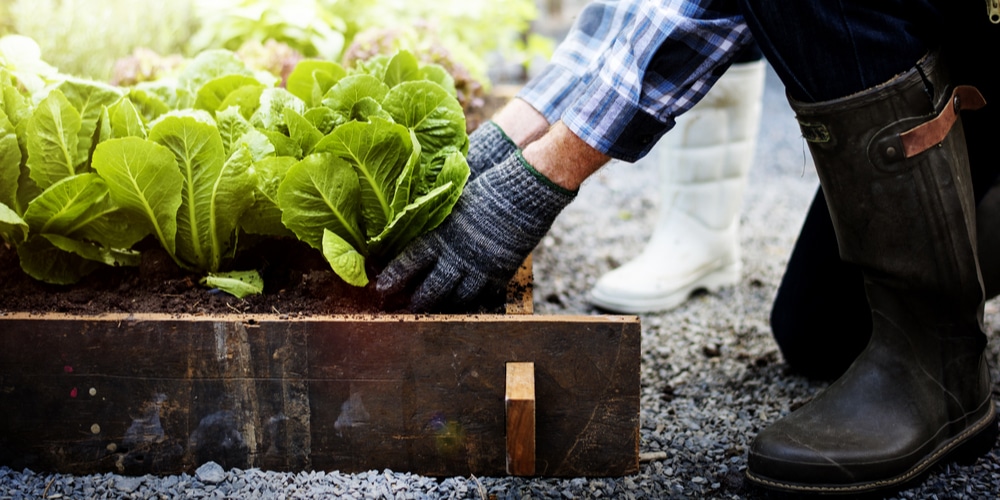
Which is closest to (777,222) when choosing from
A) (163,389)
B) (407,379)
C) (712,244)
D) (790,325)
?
(712,244)

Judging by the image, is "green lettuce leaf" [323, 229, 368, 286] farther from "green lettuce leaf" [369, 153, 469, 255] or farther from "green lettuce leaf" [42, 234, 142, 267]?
"green lettuce leaf" [42, 234, 142, 267]

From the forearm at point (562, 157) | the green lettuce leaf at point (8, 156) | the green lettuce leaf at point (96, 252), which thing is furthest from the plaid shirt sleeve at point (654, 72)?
the green lettuce leaf at point (8, 156)

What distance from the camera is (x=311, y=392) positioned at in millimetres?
1313

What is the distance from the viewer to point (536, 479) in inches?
54.0

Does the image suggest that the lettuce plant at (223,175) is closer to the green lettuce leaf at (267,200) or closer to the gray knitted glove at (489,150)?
the green lettuce leaf at (267,200)

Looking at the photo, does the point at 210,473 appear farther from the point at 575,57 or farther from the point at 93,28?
the point at 93,28

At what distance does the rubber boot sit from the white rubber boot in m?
0.95

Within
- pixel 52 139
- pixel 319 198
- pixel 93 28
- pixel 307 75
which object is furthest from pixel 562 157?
pixel 93 28

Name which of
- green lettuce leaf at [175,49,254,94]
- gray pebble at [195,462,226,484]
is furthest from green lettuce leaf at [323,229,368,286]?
green lettuce leaf at [175,49,254,94]

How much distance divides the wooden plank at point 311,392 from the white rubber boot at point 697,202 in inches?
40.7

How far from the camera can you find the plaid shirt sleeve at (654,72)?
4.18 ft

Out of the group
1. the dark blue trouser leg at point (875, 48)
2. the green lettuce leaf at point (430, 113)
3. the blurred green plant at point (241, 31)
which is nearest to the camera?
the dark blue trouser leg at point (875, 48)

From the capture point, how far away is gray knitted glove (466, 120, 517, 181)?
1637 millimetres

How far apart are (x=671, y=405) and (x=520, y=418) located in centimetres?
59
